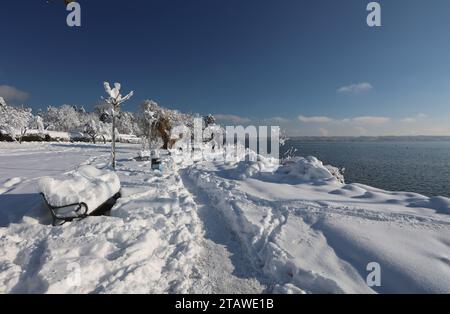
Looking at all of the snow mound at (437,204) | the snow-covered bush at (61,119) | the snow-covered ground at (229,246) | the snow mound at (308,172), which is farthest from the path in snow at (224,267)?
the snow-covered bush at (61,119)

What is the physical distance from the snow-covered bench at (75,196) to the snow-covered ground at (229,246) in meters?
0.34

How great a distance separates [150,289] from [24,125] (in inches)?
2268

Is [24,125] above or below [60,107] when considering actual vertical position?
below

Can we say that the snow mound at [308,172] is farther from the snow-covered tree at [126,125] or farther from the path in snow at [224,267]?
the snow-covered tree at [126,125]

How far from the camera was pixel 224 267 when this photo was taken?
4.19m

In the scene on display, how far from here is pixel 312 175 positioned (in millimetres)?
11242

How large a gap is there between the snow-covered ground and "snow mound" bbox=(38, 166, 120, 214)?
49 cm

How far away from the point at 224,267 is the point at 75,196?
13.1ft

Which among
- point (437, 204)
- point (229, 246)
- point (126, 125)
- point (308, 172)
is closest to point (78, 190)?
point (229, 246)

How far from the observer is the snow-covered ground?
3.51 meters

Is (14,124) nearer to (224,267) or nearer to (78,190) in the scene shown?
(78,190)

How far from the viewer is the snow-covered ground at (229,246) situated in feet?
11.5
